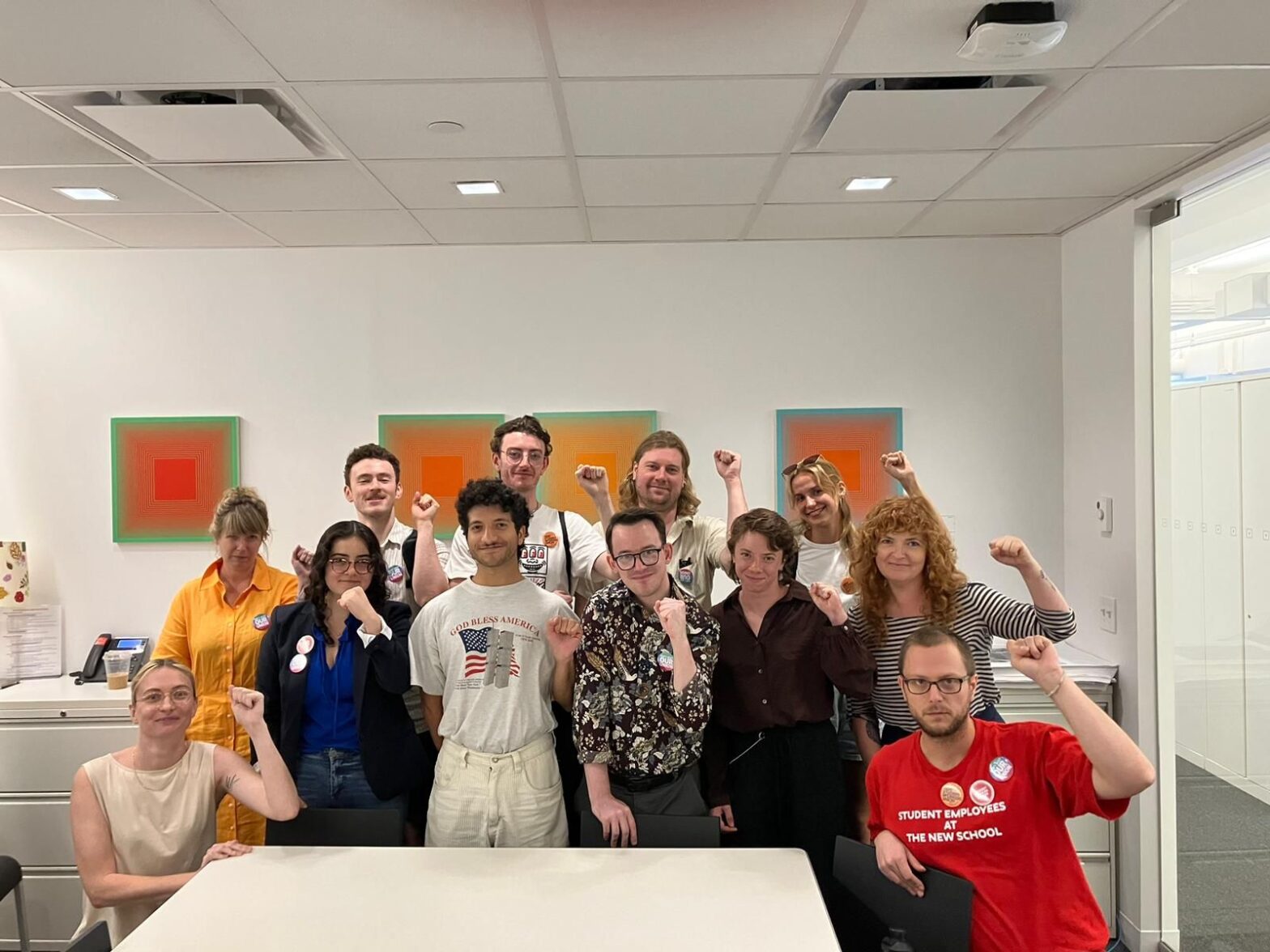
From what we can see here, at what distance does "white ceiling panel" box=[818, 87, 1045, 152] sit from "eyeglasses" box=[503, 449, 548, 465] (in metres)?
1.38

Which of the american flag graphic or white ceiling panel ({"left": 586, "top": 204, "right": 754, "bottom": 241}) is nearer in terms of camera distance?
the american flag graphic

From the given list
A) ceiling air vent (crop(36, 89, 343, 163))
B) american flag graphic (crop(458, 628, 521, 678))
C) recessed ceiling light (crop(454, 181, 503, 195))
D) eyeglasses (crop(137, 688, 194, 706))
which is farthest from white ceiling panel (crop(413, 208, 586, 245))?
eyeglasses (crop(137, 688, 194, 706))

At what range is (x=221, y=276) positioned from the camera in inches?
169

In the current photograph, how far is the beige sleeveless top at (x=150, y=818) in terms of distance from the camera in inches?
94.8

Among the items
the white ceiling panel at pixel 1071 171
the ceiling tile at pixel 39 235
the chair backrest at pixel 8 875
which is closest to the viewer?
the chair backrest at pixel 8 875

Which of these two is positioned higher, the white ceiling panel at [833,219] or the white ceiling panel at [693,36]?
the white ceiling panel at [833,219]

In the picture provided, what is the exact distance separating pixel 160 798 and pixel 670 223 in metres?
2.84

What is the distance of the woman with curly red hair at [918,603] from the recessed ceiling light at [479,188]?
1850 mm

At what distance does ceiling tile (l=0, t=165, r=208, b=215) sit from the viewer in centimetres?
312

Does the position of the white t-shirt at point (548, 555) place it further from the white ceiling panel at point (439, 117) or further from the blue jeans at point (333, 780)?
the white ceiling panel at point (439, 117)

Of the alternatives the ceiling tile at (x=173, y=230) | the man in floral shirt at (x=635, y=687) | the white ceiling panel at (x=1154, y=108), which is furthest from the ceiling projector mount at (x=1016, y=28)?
the ceiling tile at (x=173, y=230)

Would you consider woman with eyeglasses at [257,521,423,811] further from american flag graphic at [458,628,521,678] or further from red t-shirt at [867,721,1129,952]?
red t-shirt at [867,721,1129,952]

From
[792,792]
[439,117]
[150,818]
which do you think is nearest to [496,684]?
[792,792]

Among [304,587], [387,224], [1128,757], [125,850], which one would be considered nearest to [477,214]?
[387,224]
